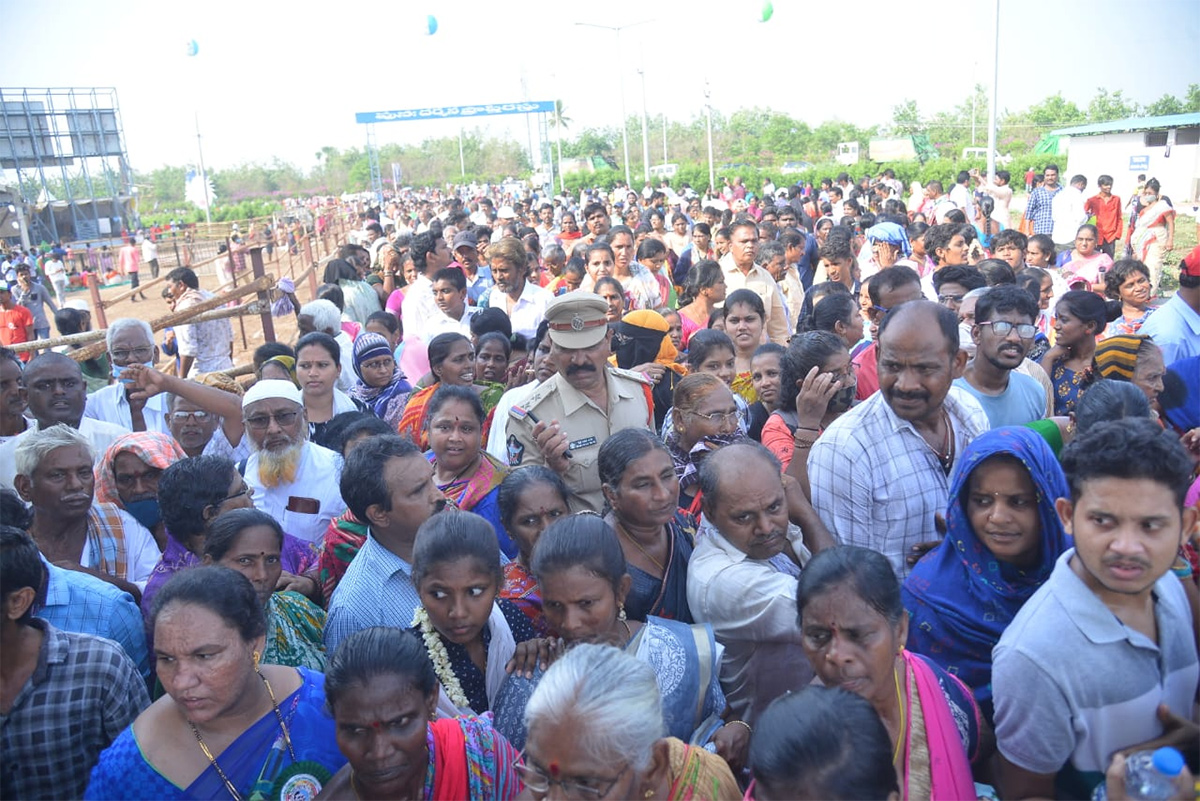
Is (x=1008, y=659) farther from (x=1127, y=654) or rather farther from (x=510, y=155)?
(x=510, y=155)

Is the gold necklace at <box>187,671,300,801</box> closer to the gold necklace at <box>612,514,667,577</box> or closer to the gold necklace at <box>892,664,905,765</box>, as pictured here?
the gold necklace at <box>612,514,667,577</box>

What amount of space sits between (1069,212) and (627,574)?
45.6ft

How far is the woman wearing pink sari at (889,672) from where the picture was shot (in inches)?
81.8

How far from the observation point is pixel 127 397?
17.6 ft

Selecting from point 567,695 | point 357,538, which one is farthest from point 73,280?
point 567,695

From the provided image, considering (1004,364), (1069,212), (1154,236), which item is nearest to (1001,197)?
(1069,212)

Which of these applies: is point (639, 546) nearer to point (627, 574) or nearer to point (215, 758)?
point (627, 574)

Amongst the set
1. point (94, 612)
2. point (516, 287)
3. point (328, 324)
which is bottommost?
point (94, 612)

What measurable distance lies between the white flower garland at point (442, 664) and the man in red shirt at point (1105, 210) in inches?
541

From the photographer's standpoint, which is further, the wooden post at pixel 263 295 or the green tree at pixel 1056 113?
the green tree at pixel 1056 113

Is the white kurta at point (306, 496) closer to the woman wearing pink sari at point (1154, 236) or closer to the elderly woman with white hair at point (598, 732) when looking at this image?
the elderly woman with white hair at point (598, 732)

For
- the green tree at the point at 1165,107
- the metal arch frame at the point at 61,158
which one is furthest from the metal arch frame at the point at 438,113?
the green tree at the point at 1165,107

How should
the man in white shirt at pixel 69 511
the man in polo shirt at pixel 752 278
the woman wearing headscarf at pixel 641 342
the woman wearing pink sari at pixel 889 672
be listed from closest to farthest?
the woman wearing pink sari at pixel 889 672 < the man in white shirt at pixel 69 511 < the woman wearing headscarf at pixel 641 342 < the man in polo shirt at pixel 752 278

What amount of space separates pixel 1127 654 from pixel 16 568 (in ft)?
9.34
